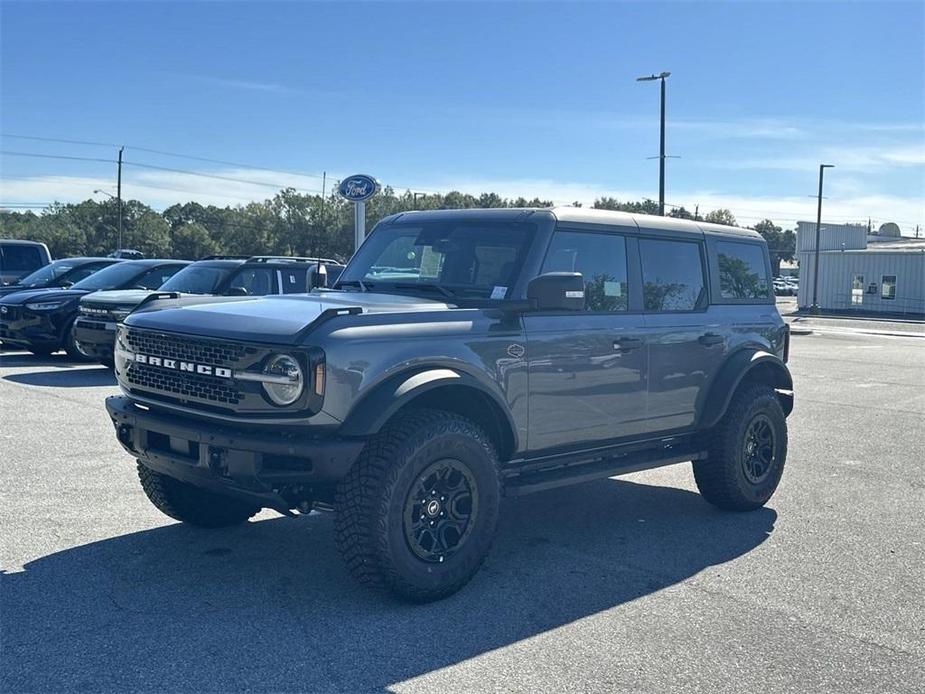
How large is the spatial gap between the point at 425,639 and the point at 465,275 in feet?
7.30

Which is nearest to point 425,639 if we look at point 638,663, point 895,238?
point 638,663

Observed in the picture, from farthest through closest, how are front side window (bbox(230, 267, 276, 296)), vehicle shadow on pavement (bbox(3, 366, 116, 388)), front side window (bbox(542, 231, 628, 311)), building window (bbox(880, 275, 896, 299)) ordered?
building window (bbox(880, 275, 896, 299)) < front side window (bbox(230, 267, 276, 296)) < vehicle shadow on pavement (bbox(3, 366, 116, 388)) < front side window (bbox(542, 231, 628, 311))

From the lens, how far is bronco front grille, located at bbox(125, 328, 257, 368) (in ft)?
14.6

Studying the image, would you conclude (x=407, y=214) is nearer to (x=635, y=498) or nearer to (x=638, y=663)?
(x=635, y=498)

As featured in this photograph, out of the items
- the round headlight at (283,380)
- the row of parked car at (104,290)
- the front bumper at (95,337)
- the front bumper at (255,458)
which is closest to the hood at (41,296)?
the row of parked car at (104,290)

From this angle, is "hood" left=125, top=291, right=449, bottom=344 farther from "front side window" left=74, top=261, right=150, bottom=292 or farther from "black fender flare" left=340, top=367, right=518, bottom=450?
"front side window" left=74, top=261, right=150, bottom=292

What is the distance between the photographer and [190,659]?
3867 mm

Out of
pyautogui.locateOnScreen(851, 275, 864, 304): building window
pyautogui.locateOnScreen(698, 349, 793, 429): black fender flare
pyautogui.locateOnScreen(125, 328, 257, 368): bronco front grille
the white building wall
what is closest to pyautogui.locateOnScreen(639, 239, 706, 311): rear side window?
pyautogui.locateOnScreen(698, 349, 793, 429): black fender flare

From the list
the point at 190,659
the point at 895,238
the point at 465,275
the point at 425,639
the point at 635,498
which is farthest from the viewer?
the point at 895,238

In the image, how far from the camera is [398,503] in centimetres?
445

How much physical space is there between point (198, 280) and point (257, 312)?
8314 mm

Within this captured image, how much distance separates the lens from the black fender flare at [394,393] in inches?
171

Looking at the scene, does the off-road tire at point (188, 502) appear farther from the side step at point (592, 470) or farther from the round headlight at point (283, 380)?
the side step at point (592, 470)

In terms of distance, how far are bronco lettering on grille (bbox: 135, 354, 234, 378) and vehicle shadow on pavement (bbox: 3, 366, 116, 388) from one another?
24.0 feet
